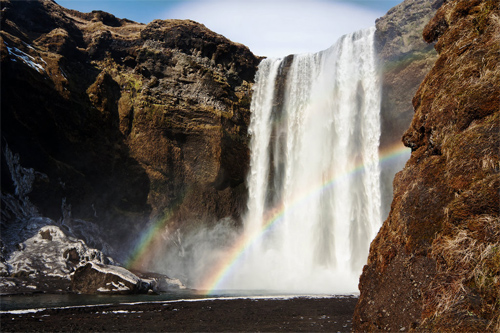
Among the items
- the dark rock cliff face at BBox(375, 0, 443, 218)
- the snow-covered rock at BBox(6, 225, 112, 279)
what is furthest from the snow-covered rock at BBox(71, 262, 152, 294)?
the dark rock cliff face at BBox(375, 0, 443, 218)

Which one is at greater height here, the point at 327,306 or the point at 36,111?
the point at 36,111

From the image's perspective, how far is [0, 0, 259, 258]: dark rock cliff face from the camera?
34.2 metres

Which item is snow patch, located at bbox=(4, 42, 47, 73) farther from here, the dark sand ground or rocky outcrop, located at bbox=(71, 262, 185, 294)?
the dark sand ground

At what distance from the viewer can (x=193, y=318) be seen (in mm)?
14195

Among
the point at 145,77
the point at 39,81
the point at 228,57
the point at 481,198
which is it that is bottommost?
the point at 481,198

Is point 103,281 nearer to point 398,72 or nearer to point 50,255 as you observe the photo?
point 50,255

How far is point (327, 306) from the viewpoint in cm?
1742

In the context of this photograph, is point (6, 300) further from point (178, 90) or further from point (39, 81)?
point (178, 90)

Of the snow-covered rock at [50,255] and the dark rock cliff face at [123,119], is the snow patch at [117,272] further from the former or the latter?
the dark rock cliff face at [123,119]

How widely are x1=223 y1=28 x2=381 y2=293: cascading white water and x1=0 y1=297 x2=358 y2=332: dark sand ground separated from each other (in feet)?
49.6

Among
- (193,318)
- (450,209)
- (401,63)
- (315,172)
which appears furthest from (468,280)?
(315,172)

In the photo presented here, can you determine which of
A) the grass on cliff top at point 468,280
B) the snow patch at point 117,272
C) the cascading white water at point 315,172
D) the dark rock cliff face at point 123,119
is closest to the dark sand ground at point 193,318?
the snow patch at point 117,272

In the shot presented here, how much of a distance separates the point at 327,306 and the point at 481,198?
43.4 ft

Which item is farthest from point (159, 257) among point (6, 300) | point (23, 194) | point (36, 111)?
point (6, 300)
